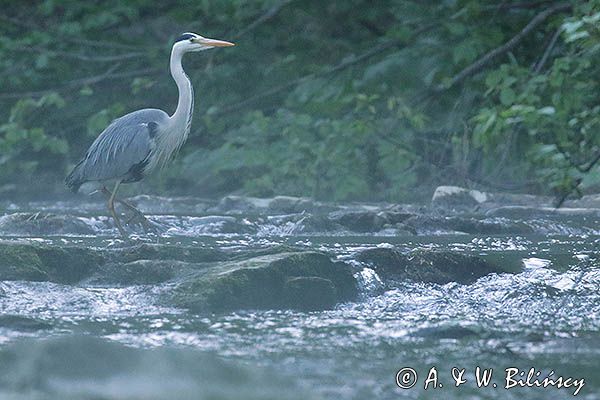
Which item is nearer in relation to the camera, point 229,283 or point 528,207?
point 229,283

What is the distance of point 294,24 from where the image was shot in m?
11.4

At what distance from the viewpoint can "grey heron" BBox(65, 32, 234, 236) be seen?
7.49m

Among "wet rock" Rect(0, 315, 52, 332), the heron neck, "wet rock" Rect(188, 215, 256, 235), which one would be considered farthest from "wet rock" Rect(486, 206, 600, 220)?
"wet rock" Rect(0, 315, 52, 332)

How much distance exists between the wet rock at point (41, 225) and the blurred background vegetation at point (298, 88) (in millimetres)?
2586

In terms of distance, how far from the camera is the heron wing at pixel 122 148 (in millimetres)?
7480

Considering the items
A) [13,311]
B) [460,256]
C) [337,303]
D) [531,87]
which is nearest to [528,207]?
[531,87]

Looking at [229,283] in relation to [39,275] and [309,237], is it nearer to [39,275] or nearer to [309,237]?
[39,275]

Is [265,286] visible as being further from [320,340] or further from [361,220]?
[361,220]

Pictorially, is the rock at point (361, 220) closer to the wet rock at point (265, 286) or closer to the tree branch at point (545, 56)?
the tree branch at point (545, 56)

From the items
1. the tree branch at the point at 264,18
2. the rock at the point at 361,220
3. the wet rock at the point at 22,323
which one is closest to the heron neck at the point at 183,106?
the rock at the point at 361,220

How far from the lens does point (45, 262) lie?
201 inches

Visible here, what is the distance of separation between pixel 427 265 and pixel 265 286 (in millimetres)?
872

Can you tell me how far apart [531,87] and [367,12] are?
407 centimetres

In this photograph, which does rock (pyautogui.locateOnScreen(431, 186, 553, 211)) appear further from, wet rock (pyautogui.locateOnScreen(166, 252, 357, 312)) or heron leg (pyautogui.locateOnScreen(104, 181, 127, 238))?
wet rock (pyautogui.locateOnScreen(166, 252, 357, 312))
